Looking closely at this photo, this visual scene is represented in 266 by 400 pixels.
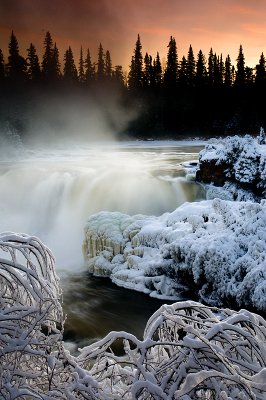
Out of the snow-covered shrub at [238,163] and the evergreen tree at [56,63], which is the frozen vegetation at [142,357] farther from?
the evergreen tree at [56,63]

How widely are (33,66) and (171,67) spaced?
62.3 feet

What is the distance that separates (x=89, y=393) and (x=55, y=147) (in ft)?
135

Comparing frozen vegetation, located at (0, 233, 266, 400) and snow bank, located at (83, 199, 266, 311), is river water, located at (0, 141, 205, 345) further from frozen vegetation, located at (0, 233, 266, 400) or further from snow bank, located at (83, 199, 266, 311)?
frozen vegetation, located at (0, 233, 266, 400)

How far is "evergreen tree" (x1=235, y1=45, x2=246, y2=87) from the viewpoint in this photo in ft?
197

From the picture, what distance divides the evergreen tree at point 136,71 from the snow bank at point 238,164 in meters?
46.7

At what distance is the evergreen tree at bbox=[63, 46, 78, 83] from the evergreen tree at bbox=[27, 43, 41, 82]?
424 cm

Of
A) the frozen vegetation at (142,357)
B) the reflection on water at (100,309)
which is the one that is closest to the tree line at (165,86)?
the reflection on water at (100,309)

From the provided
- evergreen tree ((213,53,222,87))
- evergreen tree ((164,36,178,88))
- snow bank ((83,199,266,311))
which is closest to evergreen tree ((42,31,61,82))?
evergreen tree ((164,36,178,88))

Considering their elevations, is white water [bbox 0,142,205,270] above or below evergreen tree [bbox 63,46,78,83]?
below

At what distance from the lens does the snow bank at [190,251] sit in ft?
34.1

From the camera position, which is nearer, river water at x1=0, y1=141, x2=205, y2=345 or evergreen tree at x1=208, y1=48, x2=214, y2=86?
river water at x1=0, y1=141, x2=205, y2=345

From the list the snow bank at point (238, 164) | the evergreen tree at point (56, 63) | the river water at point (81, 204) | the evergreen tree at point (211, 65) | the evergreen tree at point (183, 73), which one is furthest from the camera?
the evergreen tree at point (56, 63)

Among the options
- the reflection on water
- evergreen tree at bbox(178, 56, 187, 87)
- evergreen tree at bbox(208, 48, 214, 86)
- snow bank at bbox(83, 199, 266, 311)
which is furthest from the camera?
evergreen tree at bbox(208, 48, 214, 86)

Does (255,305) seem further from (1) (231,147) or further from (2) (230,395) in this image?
(1) (231,147)
